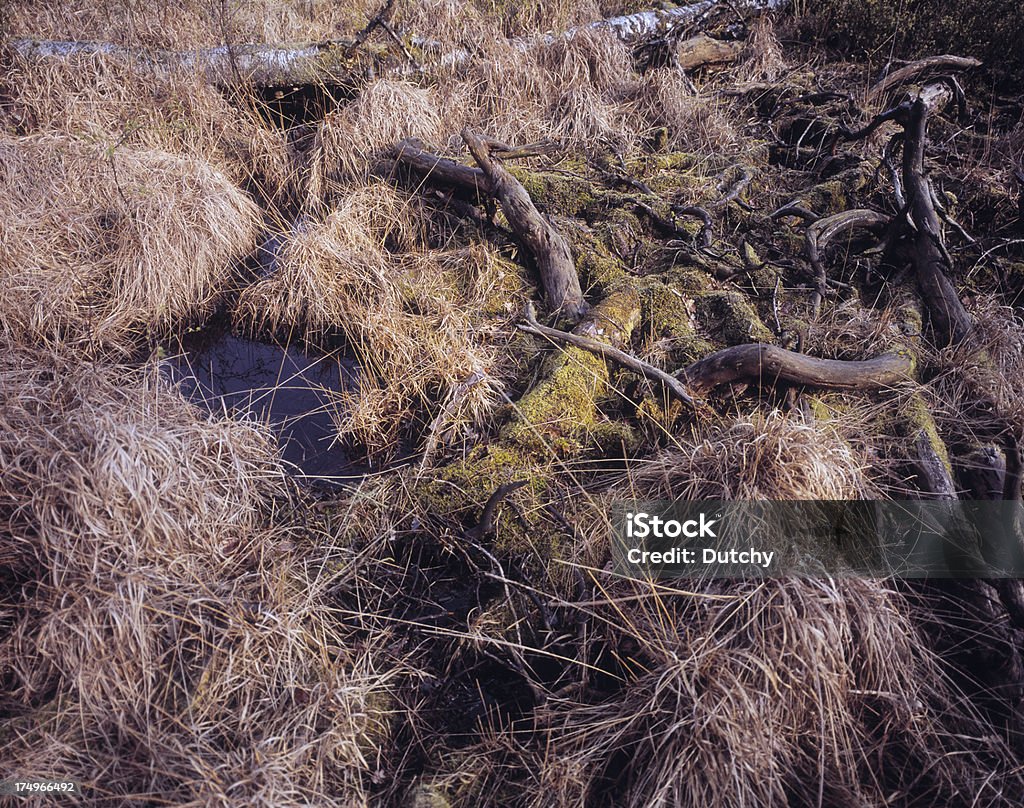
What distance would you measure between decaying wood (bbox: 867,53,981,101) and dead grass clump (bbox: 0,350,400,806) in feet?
17.9

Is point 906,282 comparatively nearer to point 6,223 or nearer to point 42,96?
point 6,223

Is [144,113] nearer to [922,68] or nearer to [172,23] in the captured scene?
[172,23]

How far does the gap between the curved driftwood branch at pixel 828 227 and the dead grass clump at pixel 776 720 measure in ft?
7.05

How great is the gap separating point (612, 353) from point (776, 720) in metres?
1.80

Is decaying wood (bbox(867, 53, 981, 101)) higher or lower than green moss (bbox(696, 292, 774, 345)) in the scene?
higher

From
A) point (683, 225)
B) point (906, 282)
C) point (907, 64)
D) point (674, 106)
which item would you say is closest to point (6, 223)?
point (683, 225)

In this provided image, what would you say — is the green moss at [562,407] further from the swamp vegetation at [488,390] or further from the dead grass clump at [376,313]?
the dead grass clump at [376,313]

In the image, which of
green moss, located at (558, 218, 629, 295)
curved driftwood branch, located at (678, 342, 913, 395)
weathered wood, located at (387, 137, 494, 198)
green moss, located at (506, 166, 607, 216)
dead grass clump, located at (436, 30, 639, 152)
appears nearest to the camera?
curved driftwood branch, located at (678, 342, 913, 395)

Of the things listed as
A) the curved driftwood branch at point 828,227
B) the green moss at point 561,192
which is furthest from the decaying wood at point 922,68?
the green moss at point 561,192

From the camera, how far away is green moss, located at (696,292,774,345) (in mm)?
3480

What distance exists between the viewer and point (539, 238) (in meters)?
4.03

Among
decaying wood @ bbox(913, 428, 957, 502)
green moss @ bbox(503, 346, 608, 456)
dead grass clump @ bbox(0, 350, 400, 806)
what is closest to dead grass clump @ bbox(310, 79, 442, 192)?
green moss @ bbox(503, 346, 608, 456)

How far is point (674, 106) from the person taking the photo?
212 inches

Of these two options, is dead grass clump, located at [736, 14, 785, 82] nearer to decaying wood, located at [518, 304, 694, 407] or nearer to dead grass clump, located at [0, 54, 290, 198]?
decaying wood, located at [518, 304, 694, 407]
